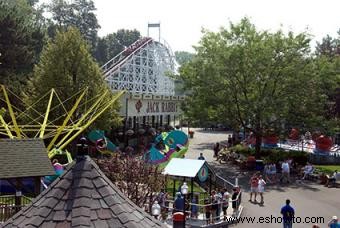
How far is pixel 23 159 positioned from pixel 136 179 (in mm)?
4195

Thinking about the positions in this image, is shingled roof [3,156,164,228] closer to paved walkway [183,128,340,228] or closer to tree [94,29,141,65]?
paved walkway [183,128,340,228]

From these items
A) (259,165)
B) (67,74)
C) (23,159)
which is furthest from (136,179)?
(67,74)

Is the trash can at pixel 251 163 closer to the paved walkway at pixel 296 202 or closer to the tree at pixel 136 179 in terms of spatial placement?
the paved walkway at pixel 296 202

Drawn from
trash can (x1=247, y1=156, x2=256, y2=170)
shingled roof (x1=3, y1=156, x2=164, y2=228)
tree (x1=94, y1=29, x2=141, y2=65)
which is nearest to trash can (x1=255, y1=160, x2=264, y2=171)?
trash can (x1=247, y1=156, x2=256, y2=170)

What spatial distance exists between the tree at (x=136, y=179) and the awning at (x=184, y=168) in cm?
51

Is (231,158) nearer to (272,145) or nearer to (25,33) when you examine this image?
(272,145)

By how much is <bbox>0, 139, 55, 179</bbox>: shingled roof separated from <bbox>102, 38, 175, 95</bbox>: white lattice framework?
42761 mm

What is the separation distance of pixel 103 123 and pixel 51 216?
26.6 meters

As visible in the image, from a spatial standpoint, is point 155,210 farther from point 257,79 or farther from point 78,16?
point 78,16

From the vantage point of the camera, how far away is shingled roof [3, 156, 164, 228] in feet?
14.1

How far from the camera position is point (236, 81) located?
33688 millimetres

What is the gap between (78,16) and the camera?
371 feet

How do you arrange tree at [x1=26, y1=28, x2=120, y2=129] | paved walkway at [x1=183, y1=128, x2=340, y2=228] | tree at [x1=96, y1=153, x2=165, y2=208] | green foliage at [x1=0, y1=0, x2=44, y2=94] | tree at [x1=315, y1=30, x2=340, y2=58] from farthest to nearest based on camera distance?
1. tree at [x1=315, y1=30, x2=340, y2=58]
2. green foliage at [x1=0, y1=0, x2=44, y2=94]
3. tree at [x1=26, y1=28, x2=120, y2=129]
4. paved walkway at [x1=183, y1=128, x2=340, y2=228]
5. tree at [x1=96, y1=153, x2=165, y2=208]

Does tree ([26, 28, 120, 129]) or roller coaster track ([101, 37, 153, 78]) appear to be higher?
roller coaster track ([101, 37, 153, 78])
